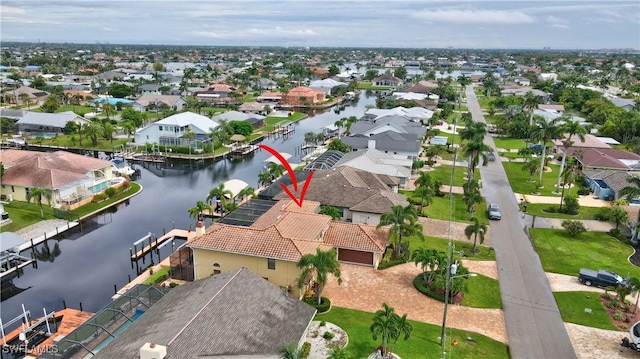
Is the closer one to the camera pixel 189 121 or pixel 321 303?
pixel 321 303

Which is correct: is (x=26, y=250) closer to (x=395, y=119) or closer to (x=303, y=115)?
(x=395, y=119)

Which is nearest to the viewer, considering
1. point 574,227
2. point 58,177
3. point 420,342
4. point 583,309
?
point 420,342

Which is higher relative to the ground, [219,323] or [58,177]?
[219,323]

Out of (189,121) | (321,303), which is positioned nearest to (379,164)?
(321,303)

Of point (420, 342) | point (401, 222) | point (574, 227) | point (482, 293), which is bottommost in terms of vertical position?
point (482, 293)

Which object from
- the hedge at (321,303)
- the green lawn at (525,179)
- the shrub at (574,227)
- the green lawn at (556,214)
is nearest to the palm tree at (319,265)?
the hedge at (321,303)

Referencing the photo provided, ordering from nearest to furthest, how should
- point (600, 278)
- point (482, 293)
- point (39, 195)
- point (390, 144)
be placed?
point (482, 293), point (600, 278), point (39, 195), point (390, 144)

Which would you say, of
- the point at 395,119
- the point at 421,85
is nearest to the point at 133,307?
the point at 395,119

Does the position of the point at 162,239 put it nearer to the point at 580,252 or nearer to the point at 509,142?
the point at 580,252
